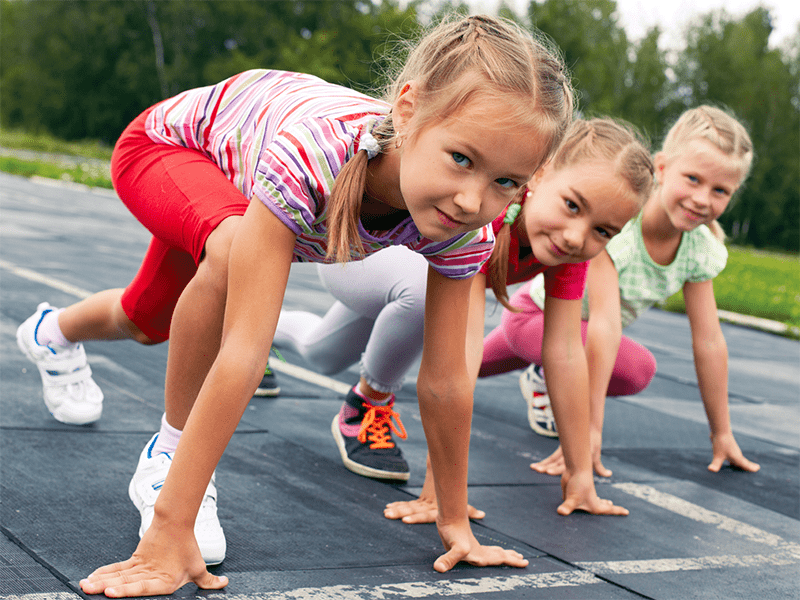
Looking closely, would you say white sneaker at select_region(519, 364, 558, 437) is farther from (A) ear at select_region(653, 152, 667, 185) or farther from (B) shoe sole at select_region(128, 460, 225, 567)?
(B) shoe sole at select_region(128, 460, 225, 567)

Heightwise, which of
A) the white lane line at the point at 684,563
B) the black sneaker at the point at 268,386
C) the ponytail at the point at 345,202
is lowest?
the black sneaker at the point at 268,386

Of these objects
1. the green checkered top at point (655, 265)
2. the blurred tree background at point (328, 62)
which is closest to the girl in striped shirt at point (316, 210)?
the green checkered top at point (655, 265)

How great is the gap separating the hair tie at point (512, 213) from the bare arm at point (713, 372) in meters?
1.26

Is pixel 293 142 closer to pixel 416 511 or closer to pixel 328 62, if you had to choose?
pixel 416 511

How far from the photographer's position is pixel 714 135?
350 centimetres

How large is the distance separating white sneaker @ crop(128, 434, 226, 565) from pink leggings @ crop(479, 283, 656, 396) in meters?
2.00

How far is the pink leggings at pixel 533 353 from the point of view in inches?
146

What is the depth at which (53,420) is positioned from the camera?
2727mm

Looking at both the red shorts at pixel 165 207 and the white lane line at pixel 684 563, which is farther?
the white lane line at pixel 684 563

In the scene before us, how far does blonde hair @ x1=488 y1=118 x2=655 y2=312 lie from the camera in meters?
2.62

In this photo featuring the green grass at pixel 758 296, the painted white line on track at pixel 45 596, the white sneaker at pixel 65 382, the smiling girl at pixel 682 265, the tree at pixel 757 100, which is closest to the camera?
the painted white line on track at pixel 45 596

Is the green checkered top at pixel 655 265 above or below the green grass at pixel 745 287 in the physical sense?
above

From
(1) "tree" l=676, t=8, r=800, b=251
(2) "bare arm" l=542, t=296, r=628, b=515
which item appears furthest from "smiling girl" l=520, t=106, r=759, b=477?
(1) "tree" l=676, t=8, r=800, b=251

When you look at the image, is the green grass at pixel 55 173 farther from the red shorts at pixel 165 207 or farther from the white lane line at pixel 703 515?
the white lane line at pixel 703 515
